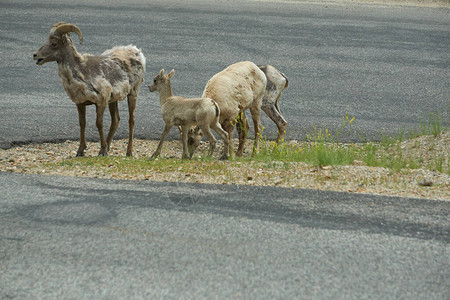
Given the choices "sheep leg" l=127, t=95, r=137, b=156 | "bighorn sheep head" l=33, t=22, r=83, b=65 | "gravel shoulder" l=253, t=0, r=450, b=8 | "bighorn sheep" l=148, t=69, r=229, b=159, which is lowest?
"sheep leg" l=127, t=95, r=137, b=156

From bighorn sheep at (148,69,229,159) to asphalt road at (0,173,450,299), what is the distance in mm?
2127

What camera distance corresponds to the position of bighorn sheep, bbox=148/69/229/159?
9.92 metres

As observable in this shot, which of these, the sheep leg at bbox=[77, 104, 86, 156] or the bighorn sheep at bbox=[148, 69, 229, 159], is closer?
the bighorn sheep at bbox=[148, 69, 229, 159]

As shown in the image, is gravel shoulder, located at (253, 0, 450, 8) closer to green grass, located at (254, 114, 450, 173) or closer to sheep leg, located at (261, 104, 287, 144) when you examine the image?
sheep leg, located at (261, 104, 287, 144)

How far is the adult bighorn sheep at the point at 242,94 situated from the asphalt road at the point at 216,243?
280 centimetres

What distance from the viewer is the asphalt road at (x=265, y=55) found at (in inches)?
530

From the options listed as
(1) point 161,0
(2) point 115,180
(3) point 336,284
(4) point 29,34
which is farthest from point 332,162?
(1) point 161,0

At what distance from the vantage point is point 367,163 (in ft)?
31.5

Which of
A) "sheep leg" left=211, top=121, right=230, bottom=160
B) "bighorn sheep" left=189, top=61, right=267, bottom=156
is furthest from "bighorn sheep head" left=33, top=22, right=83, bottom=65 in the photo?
"sheep leg" left=211, top=121, right=230, bottom=160

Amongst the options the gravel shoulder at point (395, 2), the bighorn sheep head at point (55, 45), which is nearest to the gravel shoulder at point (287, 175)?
the bighorn sheep head at point (55, 45)

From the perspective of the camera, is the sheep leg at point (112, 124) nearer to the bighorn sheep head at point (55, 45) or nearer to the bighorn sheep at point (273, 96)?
the bighorn sheep head at point (55, 45)

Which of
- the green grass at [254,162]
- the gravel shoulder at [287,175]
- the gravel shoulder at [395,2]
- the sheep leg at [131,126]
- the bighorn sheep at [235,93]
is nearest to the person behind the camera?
the gravel shoulder at [287,175]

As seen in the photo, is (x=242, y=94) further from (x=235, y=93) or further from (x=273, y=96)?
(x=273, y=96)

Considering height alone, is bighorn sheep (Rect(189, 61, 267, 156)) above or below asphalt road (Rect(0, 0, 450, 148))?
above
